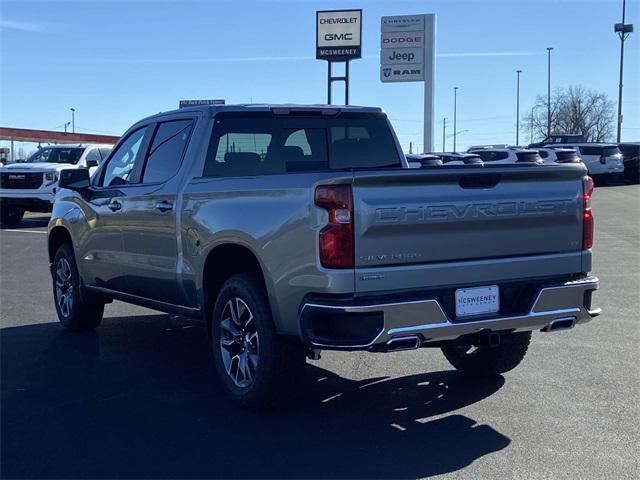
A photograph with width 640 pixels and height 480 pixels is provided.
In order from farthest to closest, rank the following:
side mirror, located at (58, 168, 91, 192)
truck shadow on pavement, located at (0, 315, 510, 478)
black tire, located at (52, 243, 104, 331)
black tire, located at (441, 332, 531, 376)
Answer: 1. black tire, located at (52, 243, 104, 331)
2. side mirror, located at (58, 168, 91, 192)
3. black tire, located at (441, 332, 531, 376)
4. truck shadow on pavement, located at (0, 315, 510, 478)

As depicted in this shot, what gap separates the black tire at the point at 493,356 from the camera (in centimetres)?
598

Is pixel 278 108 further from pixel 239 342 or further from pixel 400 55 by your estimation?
pixel 400 55

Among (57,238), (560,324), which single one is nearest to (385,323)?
(560,324)

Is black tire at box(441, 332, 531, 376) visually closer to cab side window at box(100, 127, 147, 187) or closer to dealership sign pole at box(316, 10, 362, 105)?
cab side window at box(100, 127, 147, 187)

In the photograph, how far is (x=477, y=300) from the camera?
488 cm

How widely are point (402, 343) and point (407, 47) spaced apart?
32.5m

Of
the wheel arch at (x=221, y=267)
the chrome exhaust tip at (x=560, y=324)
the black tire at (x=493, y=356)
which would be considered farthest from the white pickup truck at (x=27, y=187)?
the chrome exhaust tip at (x=560, y=324)

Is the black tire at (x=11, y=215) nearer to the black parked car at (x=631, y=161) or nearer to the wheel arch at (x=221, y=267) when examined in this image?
the wheel arch at (x=221, y=267)

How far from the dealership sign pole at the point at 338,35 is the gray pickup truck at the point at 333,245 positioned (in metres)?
27.3

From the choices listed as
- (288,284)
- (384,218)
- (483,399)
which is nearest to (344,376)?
(483,399)

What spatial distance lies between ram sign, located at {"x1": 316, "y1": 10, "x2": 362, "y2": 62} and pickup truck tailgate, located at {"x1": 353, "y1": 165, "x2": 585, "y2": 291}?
29.0 m

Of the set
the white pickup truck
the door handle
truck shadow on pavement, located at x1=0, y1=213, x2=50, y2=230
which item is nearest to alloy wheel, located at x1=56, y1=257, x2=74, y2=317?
the door handle

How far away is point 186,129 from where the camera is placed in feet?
20.9

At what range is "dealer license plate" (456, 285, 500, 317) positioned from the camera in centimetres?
482
